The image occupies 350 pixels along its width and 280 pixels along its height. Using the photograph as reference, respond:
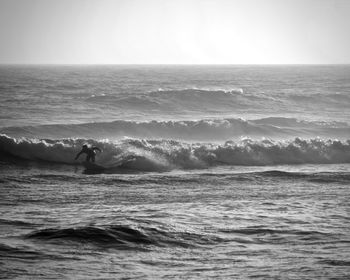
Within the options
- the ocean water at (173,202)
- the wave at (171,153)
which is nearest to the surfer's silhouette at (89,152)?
the ocean water at (173,202)

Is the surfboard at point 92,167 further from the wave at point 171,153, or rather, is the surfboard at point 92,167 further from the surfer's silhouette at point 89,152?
the wave at point 171,153

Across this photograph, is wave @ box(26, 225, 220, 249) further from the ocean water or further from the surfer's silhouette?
the surfer's silhouette

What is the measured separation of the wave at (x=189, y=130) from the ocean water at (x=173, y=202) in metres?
0.08

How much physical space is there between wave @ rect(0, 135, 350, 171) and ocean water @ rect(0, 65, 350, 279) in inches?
2.1

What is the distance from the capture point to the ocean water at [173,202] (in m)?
11.0

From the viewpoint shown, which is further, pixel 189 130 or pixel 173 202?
pixel 189 130

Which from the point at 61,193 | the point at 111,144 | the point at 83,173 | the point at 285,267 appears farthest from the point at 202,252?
the point at 111,144

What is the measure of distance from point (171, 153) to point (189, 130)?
26.7 feet

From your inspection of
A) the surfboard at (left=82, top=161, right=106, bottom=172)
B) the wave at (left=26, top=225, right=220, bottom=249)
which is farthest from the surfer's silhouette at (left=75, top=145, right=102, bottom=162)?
the wave at (left=26, top=225, right=220, bottom=249)

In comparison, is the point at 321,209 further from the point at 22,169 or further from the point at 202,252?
the point at 22,169

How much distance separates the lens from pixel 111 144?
83.1 feet

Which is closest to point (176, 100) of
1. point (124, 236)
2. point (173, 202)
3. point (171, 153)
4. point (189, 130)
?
point (189, 130)

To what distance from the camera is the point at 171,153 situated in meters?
24.4

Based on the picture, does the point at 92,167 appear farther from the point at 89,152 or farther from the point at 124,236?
the point at 124,236
